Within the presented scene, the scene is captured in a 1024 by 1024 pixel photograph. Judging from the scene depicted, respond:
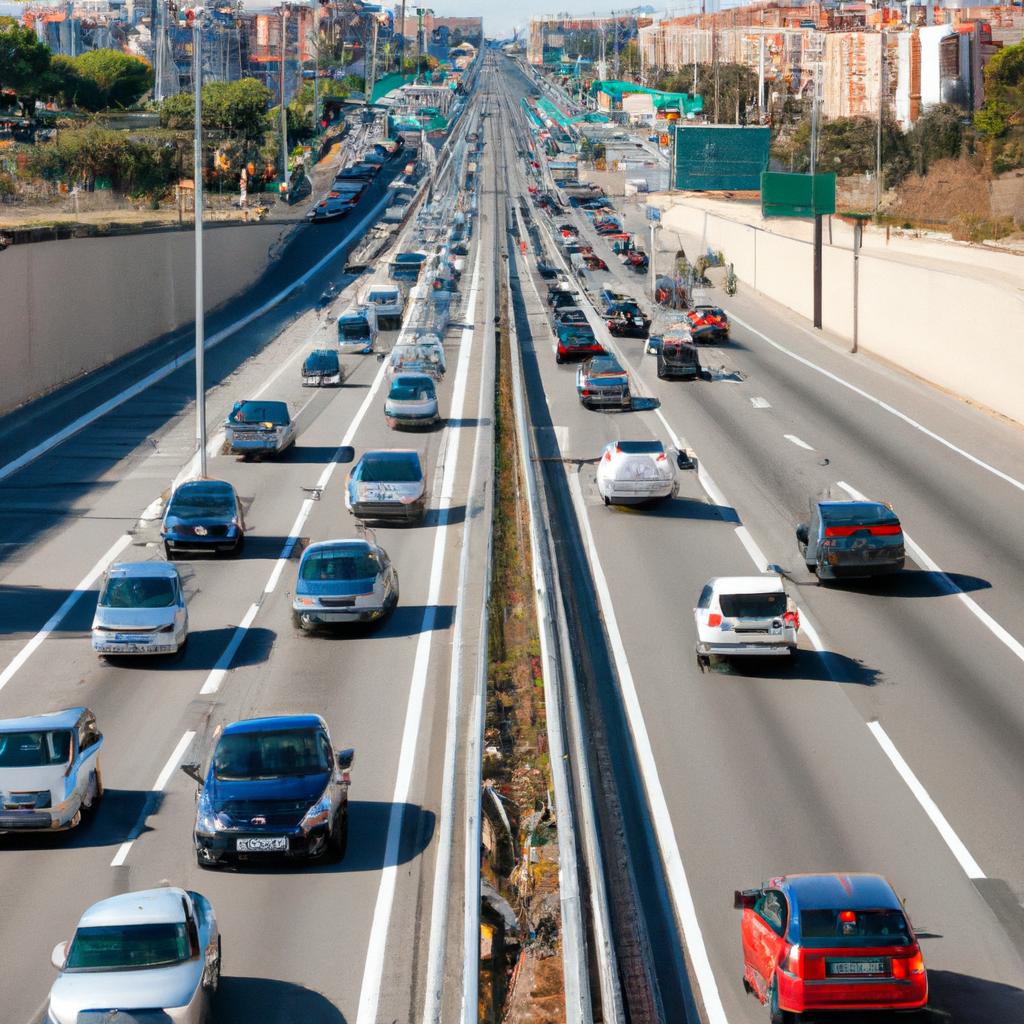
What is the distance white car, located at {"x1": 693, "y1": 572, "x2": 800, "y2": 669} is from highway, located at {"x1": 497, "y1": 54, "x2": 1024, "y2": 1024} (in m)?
0.56

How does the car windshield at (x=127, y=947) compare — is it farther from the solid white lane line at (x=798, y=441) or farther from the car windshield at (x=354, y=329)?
the car windshield at (x=354, y=329)

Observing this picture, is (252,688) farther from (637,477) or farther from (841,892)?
(637,477)

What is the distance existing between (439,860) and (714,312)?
53913mm

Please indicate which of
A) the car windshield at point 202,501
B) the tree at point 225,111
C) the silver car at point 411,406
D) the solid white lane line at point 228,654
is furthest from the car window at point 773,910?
the tree at point 225,111

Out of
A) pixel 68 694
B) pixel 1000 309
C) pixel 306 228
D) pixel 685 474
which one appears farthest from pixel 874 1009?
pixel 306 228

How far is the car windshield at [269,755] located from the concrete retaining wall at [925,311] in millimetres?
33330

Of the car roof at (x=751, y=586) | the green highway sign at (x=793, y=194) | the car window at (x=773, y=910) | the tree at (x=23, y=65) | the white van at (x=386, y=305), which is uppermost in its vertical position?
the tree at (x=23, y=65)

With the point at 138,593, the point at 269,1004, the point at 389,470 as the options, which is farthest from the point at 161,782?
the point at 389,470

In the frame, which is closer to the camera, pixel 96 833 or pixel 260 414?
pixel 96 833

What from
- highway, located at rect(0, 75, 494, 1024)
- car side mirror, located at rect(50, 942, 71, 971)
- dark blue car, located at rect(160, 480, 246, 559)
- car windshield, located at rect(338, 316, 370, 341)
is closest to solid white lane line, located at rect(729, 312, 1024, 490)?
highway, located at rect(0, 75, 494, 1024)

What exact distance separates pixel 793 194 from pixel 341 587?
55625mm

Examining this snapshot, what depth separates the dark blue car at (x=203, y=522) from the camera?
3378cm

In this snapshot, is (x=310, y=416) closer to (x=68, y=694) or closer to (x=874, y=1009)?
(x=68, y=694)

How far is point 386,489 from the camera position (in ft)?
119
